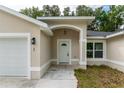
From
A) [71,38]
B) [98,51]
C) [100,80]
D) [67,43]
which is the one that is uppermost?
[71,38]

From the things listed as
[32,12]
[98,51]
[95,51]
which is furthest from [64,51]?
[32,12]

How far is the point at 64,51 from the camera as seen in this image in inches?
766

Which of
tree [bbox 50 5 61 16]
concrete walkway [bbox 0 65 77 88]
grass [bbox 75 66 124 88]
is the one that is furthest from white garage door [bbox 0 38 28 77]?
tree [bbox 50 5 61 16]

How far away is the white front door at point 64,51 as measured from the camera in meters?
19.4

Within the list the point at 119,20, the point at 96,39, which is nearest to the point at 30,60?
the point at 96,39

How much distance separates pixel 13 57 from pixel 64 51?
8.04 meters

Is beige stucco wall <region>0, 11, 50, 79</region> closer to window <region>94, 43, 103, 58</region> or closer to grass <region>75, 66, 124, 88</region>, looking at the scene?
grass <region>75, 66, 124, 88</region>

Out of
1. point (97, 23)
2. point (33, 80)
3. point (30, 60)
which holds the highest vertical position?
point (97, 23)

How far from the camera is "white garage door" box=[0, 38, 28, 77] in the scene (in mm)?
11961

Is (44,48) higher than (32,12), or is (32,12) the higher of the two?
(32,12)

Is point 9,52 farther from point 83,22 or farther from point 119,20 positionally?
point 119,20

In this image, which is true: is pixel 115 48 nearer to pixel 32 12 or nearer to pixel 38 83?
pixel 38 83
